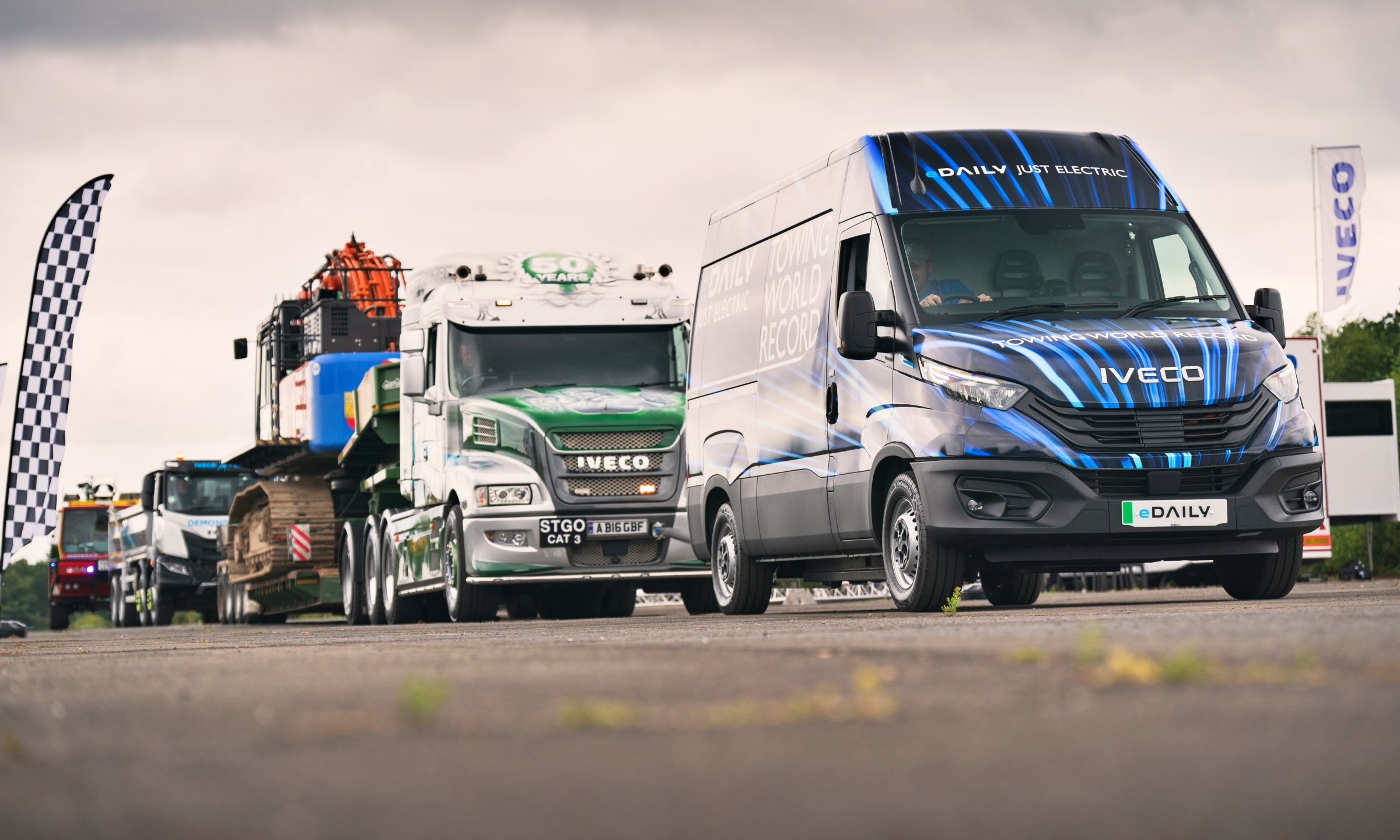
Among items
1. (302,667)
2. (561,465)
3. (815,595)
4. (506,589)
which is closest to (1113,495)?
(302,667)

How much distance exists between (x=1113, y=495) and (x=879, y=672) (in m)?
5.96

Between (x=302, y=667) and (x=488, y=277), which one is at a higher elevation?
(x=488, y=277)

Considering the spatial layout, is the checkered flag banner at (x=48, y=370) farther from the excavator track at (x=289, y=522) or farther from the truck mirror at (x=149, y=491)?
the truck mirror at (x=149, y=491)

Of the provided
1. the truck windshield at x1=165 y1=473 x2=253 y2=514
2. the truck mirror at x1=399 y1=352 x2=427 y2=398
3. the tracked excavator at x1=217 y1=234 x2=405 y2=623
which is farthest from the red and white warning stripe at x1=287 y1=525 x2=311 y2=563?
the truck windshield at x1=165 y1=473 x2=253 y2=514

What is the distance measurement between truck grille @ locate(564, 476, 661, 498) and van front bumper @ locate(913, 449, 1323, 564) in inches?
260

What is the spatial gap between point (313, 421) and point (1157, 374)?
14.6 meters

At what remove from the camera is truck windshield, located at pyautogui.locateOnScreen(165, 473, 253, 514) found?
33.8 m

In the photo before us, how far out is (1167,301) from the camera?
40.3ft

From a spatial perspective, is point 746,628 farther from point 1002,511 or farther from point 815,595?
point 815,595

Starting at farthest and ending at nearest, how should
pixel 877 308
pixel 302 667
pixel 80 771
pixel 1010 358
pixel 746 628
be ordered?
1. pixel 877 308
2. pixel 1010 358
3. pixel 746 628
4. pixel 302 667
5. pixel 80 771

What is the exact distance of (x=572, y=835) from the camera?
2.98 metres

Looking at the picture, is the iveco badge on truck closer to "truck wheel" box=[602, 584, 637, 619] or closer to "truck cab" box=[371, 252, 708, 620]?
"truck cab" box=[371, 252, 708, 620]

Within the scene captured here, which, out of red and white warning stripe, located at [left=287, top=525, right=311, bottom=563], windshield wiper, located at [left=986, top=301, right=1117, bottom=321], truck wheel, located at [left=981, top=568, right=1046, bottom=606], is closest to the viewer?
windshield wiper, located at [left=986, top=301, right=1117, bottom=321]

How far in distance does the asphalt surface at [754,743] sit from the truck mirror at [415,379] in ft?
37.5
